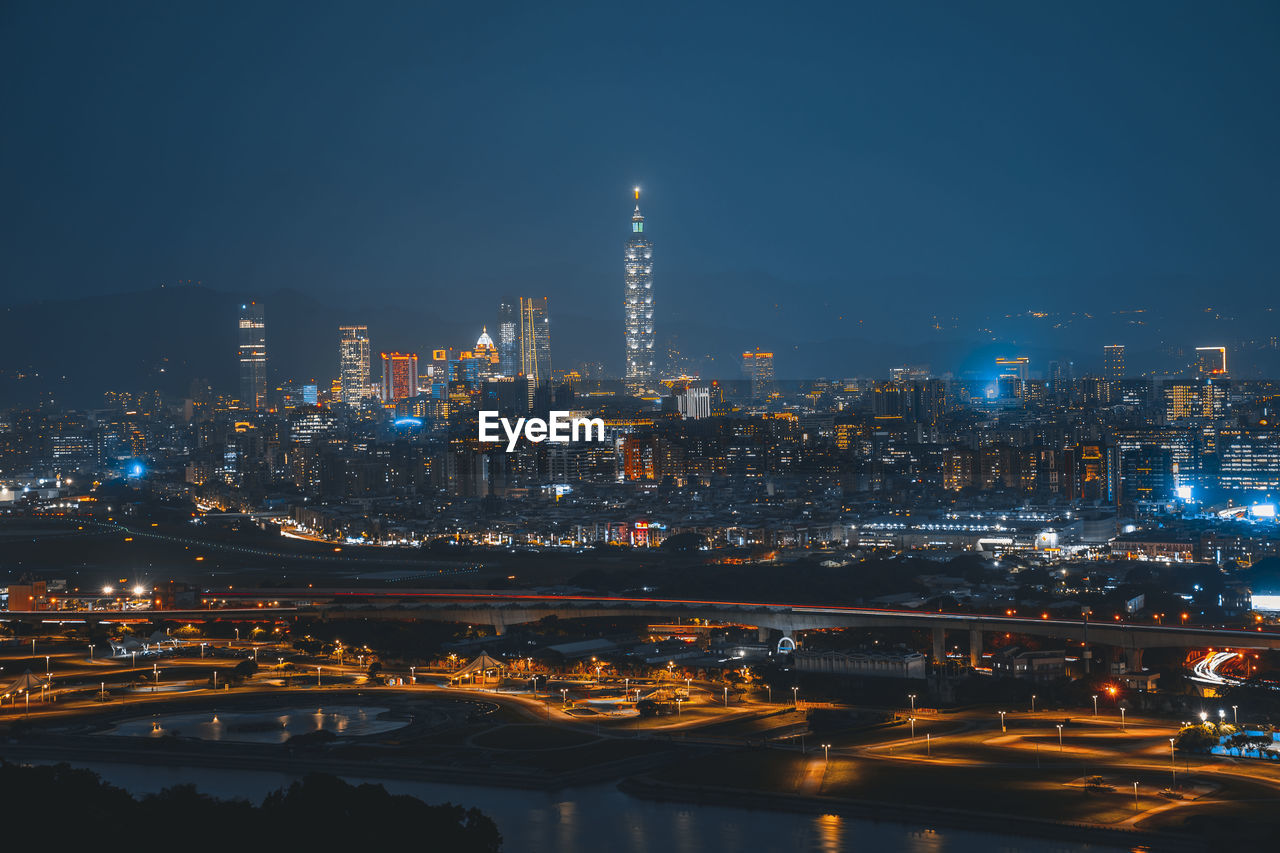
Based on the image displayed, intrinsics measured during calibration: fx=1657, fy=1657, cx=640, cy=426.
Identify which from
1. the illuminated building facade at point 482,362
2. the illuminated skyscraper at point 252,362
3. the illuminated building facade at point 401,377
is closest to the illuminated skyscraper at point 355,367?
the illuminated building facade at point 401,377

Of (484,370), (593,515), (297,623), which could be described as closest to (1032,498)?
(593,515)

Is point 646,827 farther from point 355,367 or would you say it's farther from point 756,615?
point 355,367

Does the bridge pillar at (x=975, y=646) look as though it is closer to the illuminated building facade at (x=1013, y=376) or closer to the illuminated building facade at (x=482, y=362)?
the illuminated building facade at (x=1013, y=376)

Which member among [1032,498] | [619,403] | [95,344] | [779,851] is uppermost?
[95,344]

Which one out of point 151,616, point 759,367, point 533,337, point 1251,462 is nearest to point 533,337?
point 533,337

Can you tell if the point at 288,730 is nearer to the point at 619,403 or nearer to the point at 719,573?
the point at 719,573

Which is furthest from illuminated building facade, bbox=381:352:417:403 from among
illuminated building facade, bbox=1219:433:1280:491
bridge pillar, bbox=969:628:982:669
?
bridge pillar, bbox=969:628:982:669
